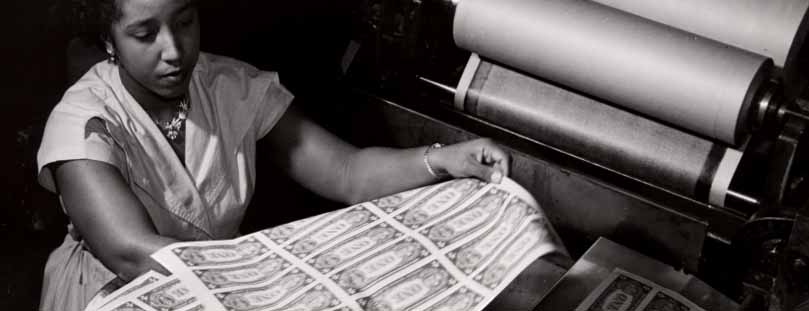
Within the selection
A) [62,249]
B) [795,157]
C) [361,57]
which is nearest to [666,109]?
[795,157]

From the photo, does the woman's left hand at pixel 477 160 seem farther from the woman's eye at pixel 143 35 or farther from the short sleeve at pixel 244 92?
the woman's eye at pixel 143 35

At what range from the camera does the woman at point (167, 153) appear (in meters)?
1.49

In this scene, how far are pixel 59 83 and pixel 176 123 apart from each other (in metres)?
0.28

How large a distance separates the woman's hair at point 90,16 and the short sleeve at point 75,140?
119 mm

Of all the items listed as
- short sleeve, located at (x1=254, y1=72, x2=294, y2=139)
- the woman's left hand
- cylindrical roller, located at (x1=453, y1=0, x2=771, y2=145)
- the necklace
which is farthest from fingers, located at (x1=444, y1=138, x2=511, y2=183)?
the necklace

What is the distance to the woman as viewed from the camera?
58.6 inches

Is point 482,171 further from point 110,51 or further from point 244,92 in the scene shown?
point 110,51

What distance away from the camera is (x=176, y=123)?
1667 mm

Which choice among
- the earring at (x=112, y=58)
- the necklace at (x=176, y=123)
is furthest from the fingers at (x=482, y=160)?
the earring at (x=112, y=58)

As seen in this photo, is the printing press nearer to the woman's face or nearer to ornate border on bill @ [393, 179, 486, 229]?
ornate border on bill @ [393, 179, 486, 229]

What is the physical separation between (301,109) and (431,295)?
1.83ft

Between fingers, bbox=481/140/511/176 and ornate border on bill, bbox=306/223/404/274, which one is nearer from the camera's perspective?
ornate border on bill, bbox=306/223/404/274

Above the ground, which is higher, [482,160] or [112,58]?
[112,58]

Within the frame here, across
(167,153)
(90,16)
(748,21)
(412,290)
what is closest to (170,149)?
(167,153)
